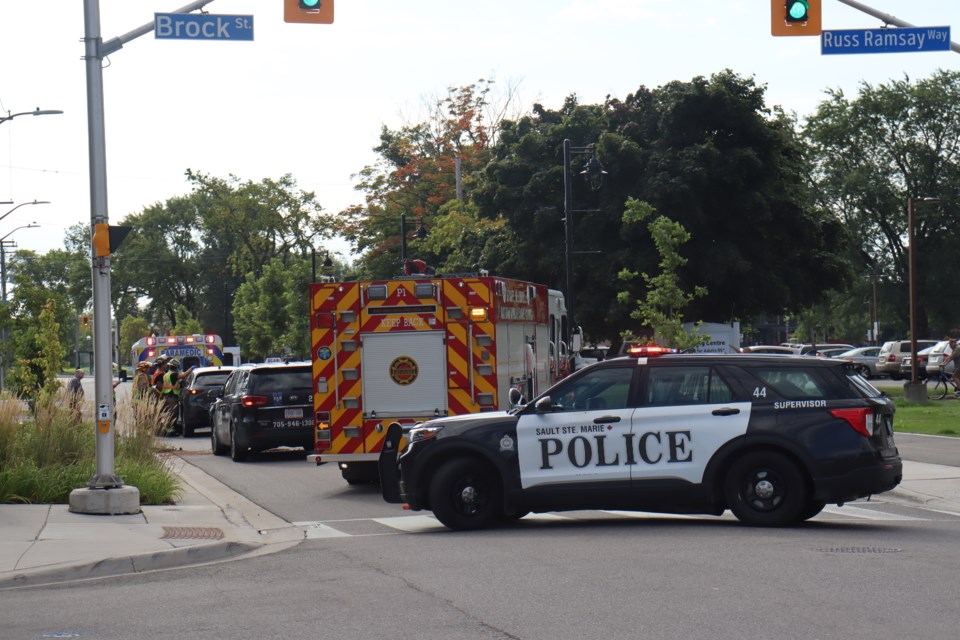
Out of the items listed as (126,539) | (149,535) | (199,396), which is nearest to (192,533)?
(149,535)

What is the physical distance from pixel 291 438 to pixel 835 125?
174ft

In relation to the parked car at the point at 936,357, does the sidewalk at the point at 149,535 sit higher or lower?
lower

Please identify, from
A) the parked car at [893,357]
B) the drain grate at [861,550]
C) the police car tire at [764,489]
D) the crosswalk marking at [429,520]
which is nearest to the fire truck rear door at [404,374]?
the crosswalk marking at [429,520]

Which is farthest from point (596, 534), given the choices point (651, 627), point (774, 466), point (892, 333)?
point (892, 333)

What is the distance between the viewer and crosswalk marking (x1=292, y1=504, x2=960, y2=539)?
12.7 m

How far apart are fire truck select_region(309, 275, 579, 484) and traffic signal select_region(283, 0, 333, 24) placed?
11.9ft

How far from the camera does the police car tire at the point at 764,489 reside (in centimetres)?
1138

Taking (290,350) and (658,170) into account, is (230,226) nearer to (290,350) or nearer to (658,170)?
(290,350)

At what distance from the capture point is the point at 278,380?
22266mm

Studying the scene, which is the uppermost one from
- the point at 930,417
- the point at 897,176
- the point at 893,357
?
the point at 897,176

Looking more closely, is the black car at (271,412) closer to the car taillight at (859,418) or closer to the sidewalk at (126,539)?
the sidewalk at (126,539)

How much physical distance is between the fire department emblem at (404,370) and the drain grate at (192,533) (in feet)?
12.6

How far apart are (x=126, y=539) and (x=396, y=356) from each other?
5.17m

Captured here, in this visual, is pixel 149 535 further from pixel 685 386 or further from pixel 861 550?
pixel 861 550
